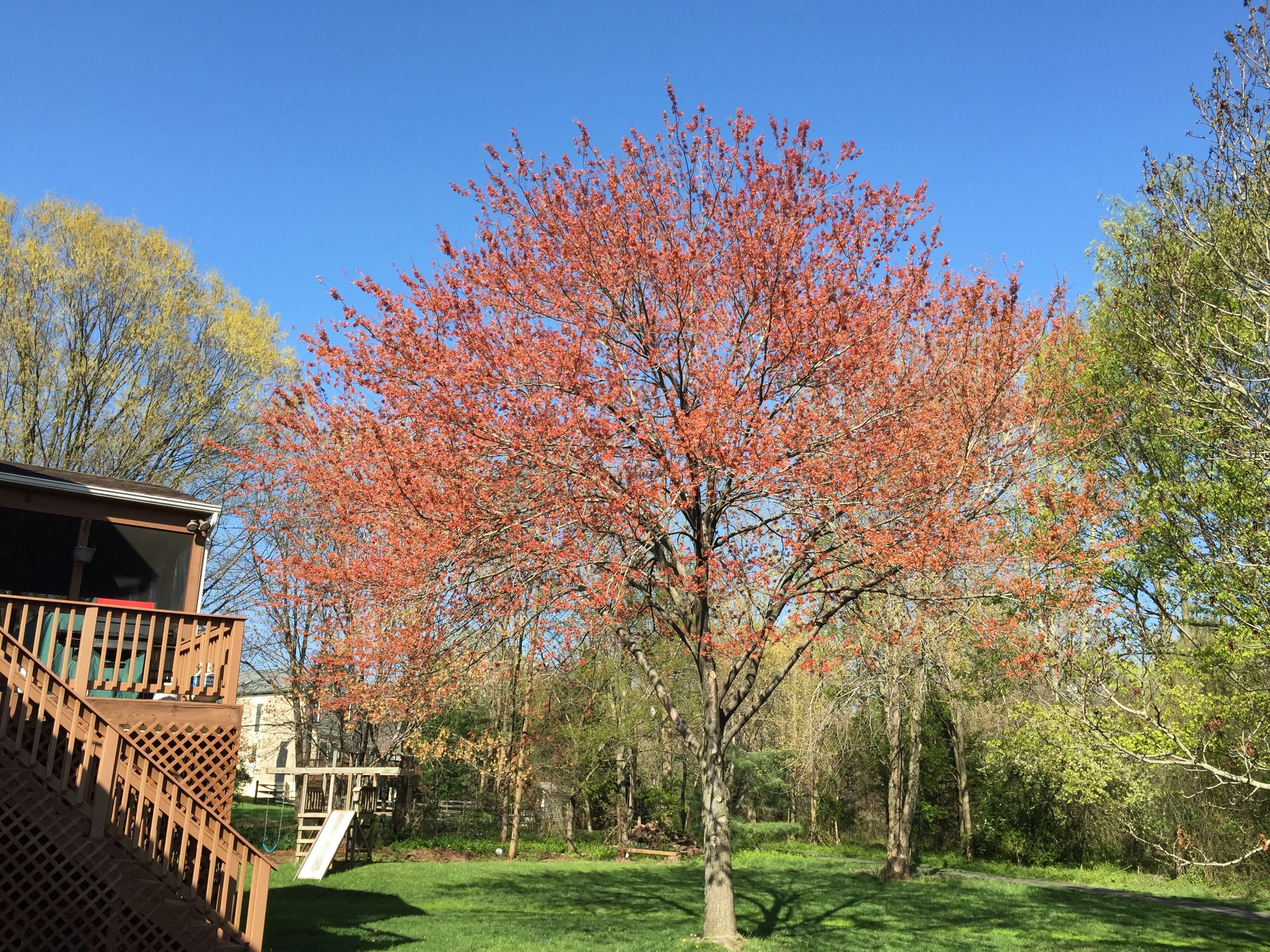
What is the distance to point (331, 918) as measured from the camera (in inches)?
474

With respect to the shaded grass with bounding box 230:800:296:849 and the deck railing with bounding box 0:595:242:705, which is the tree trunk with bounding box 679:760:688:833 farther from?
the deck railing with bounding box 0:595:242:705

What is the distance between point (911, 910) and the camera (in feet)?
49.0

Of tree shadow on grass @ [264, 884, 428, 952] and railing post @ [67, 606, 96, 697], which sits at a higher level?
railing post @ [67, 606, 96, 697]

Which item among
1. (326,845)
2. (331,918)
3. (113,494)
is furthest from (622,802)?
(113,494)

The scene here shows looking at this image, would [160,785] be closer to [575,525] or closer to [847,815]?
[575,525]

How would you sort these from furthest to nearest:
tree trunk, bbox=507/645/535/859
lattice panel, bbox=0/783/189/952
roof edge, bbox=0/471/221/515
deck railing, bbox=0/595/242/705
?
tree trunk, bbox=507/645/535/859 < roof edge, bbox=0/471/221/515 < deck railing, bbox=0/595/242/705 < lattice panel, bbox=0/783/189/952

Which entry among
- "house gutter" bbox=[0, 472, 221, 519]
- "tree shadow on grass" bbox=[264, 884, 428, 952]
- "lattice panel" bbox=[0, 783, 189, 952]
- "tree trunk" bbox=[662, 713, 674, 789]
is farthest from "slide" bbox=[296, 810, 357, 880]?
"tree trunk" bbox=[662, 713, 674, 789]

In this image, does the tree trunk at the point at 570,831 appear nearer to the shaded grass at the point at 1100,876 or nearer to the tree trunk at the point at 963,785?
the shaded grass at the point at 1100,876

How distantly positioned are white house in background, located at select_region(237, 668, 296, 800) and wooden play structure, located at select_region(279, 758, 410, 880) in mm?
9568

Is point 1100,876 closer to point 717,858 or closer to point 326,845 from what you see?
point 717,858

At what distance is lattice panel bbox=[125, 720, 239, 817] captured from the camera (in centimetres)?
930

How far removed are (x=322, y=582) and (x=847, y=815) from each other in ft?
87.4

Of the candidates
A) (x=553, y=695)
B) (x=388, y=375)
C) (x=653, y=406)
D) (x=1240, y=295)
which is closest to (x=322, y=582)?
(x=388, y=375)

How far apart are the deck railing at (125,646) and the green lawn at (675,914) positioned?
3.06 m
